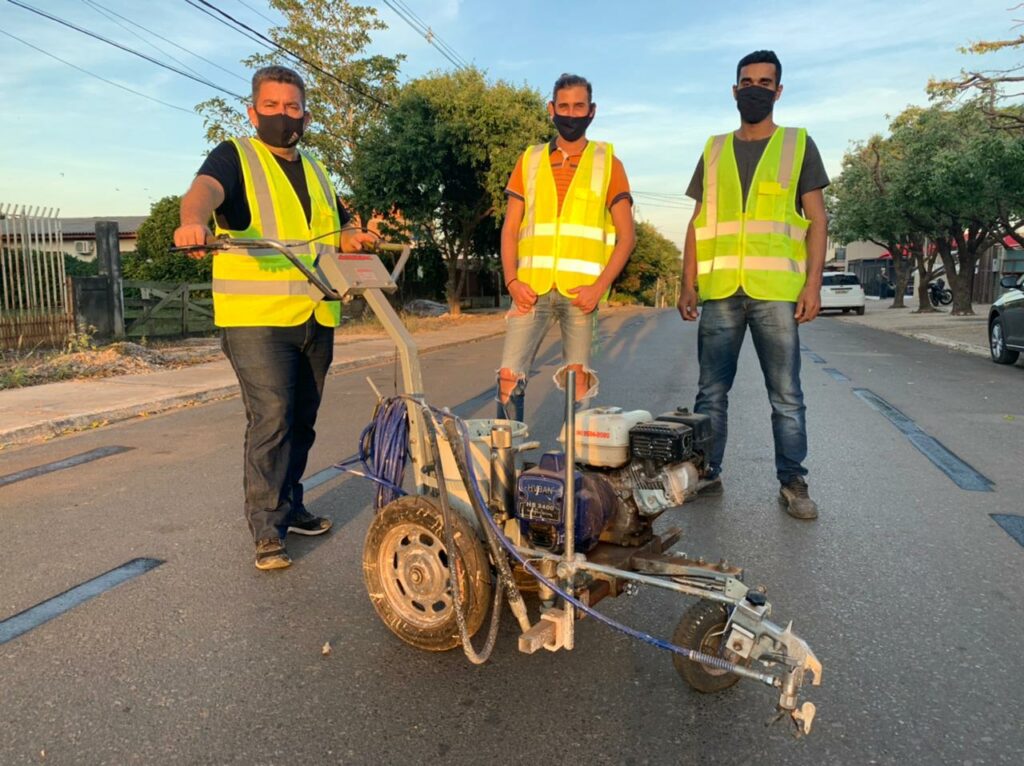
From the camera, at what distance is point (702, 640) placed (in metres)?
2.48

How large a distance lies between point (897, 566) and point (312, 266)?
9.92 feet

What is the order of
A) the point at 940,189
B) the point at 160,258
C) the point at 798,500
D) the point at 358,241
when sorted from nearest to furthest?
the point at 358,241, the point at 798,500, the point at 940,189, the point at 160,258

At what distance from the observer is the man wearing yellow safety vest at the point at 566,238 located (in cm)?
380

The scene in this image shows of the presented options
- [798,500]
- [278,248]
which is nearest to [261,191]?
[278,248]

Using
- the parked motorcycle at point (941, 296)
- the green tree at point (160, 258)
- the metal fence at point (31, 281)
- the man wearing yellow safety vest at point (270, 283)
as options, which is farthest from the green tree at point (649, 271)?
the man wearing yellow safety vest at point (270, 283)

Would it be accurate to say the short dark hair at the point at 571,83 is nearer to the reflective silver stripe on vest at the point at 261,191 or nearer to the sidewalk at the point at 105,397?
the reflective silver stripe on vest at the point at 261,191

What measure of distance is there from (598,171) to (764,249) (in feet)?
3.79

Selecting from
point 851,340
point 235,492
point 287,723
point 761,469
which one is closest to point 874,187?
point 851,340

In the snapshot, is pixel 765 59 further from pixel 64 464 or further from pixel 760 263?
pixel 64 464

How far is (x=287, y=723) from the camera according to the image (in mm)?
2461

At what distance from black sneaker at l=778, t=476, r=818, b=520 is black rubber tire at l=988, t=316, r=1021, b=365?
31.0 ft

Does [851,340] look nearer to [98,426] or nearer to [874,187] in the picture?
[874,187]

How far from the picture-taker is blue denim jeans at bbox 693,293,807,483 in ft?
14.5

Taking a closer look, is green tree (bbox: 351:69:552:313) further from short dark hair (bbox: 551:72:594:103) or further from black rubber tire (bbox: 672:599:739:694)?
black rubber tire (bbox: 672:599:739:694)
